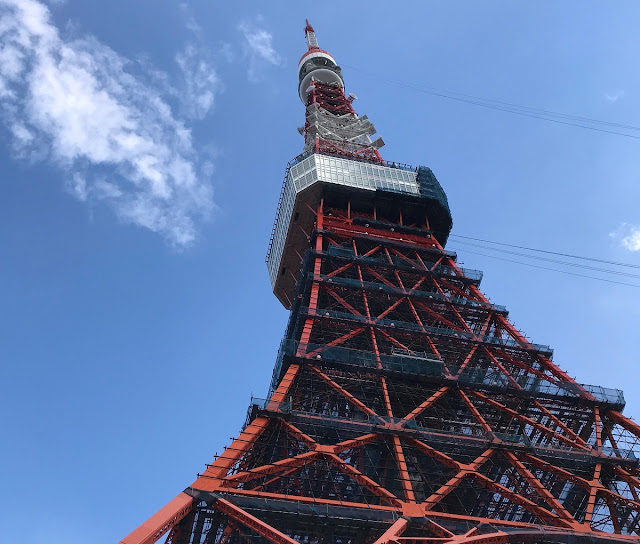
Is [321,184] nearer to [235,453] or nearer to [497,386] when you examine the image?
[497,386]

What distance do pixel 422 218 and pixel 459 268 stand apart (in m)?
9.83

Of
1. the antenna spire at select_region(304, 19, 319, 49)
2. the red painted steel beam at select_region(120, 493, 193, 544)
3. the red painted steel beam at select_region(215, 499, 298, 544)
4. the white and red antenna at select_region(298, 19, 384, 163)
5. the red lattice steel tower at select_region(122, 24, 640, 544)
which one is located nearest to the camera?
the red painted steel beam at select_region(120, 493, 193, 544)

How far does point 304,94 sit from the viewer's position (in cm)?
8312

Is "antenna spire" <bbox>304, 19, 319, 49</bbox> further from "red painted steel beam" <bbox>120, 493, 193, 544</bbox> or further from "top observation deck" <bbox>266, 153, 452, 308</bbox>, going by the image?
"red painted steel beam" <bbox>120, 493, 193, 544</bbox>

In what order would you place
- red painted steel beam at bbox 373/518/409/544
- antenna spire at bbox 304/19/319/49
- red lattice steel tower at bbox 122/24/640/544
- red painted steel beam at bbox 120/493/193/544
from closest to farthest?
red painted steel beam at bbox 120/493/193/544 → red painted steel beam at bbox 373/518/409/544 → red lattice steel tower at bbox 122/24/640/544 → antenna spire at bbox 304/19/319/49

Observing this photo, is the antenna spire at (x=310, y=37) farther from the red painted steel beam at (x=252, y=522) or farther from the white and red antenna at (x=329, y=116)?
the red painted steel beam at (x=252, y=522)

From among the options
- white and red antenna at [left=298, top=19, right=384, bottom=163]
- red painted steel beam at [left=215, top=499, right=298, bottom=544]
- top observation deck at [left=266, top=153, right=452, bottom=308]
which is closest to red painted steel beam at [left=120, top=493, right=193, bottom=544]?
red painted steel beam at [left=215, top=499, right=298, bottom=544]

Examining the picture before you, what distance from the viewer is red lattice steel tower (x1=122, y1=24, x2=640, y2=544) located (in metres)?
19.4

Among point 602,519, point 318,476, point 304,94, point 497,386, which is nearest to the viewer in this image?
point 602,519

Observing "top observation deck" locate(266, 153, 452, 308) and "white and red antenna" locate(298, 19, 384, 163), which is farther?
"white and red antenna" locate(298, 19, 384, 163)

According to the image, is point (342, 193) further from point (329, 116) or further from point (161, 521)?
point (161, 521)

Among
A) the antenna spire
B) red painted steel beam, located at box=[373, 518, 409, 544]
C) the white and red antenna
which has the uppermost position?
the antenna spire

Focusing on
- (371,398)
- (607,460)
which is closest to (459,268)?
(371,398)

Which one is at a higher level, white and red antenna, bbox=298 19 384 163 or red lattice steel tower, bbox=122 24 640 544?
white and red antenna, bbox=298 19 384 163
